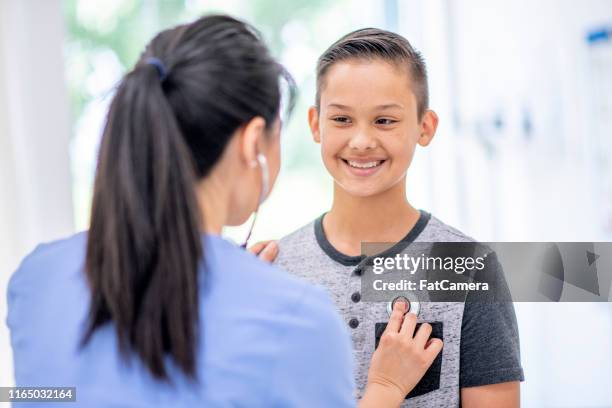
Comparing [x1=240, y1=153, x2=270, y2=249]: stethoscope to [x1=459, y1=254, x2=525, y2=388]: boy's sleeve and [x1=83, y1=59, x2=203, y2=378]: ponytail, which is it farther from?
[x1=459, y1=254, x2=525, y2=388]: boy's sleeve

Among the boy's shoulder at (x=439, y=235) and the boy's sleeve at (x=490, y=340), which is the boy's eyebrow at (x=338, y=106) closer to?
the boy's shoulder at (x=439, y=235)

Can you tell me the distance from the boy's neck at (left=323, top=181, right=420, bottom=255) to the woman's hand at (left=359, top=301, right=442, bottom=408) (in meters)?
0.15

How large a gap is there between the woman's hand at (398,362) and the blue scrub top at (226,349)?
24cm

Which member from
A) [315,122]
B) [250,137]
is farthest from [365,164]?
[250,137]

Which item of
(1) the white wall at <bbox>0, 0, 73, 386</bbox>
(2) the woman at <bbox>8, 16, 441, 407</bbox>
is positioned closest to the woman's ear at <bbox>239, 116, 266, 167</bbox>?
(2) the woman at <bbox>8, 16, 441, 407</bbox>

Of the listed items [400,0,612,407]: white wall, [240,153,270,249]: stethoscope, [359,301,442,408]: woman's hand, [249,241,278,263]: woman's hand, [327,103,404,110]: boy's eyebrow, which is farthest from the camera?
[400,0,612,407]: white wall

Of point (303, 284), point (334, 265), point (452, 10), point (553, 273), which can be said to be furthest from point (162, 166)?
point (452, 10)

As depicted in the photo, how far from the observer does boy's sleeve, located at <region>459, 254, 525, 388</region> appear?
1008 mm

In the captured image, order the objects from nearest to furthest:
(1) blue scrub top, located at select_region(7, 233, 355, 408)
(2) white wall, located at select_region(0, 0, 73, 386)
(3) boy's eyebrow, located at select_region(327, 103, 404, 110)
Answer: (1) blue scrub top, located at select_region(7, 233, 355, 408) < (3) boy's eyebrow, located at select_region(327, 103, 404, 110) < (2) white wall, located at select_region(0, 0, 73, 386)

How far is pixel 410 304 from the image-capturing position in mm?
1066

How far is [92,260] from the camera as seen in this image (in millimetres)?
712

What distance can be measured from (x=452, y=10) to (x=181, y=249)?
6.66 ft

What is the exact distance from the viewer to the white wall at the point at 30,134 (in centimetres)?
153

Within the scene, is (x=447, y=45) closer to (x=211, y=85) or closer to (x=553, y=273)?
(x=553, y=273)
